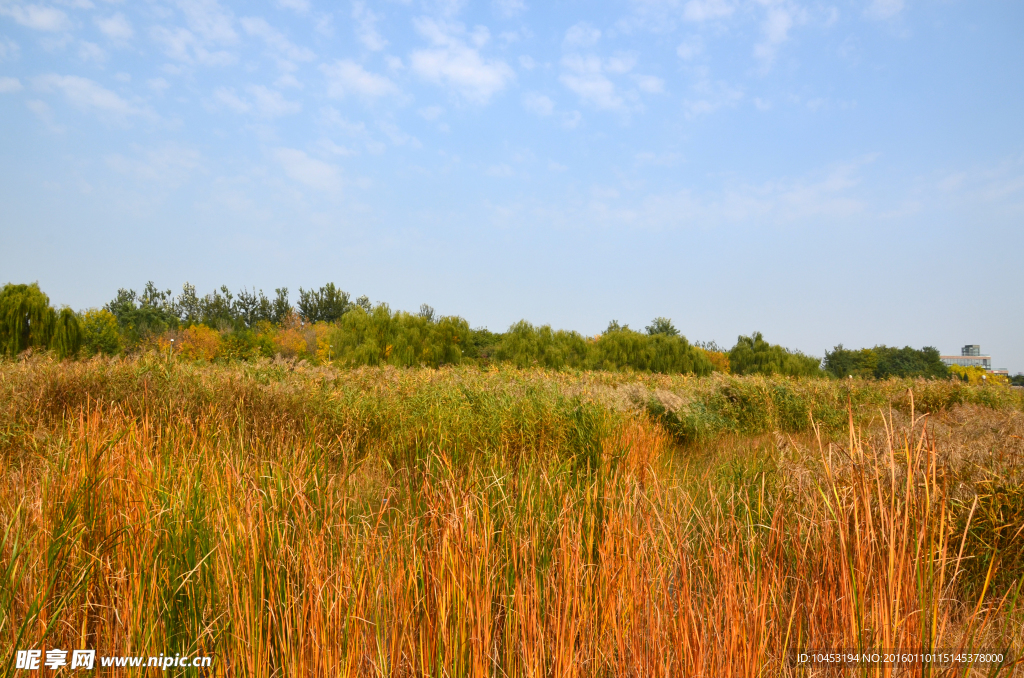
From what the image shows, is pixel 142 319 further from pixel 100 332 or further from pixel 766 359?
pixel 766 359

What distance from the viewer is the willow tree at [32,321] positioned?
1658 centimetres

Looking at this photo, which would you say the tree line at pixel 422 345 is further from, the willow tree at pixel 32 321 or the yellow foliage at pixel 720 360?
the yellow foliage at pixel 720 360

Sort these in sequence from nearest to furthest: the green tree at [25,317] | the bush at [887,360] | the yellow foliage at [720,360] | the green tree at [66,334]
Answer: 1. the green tree at [25,317]
2. the green tree at [66,334]
3. the bush at [887,360]
4. the yellow foliage at [720,360]

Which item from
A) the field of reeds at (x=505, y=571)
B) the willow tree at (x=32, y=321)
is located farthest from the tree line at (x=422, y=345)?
the field of reeds at (x=505, y=571)

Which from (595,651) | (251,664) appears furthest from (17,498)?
(595,651)

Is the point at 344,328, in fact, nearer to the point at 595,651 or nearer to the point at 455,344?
the point at 455,344

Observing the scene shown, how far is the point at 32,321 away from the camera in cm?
1698

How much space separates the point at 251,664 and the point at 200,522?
0.67 m

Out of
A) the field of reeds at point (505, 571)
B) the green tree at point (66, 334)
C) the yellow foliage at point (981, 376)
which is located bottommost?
the field of reeds at point (505, 571)

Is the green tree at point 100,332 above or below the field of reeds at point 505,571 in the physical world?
above

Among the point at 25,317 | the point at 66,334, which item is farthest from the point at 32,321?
the point at 66,334

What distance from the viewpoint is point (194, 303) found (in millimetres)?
51875

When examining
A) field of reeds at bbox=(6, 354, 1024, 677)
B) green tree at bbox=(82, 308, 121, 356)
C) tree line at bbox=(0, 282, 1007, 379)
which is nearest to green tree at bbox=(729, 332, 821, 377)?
tree line at bbox=(0, 282, 1007, 379)

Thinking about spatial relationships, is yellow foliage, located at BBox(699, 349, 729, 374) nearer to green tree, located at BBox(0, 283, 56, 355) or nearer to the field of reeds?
green tree, located at BBox(0, 283, 56, 355)
